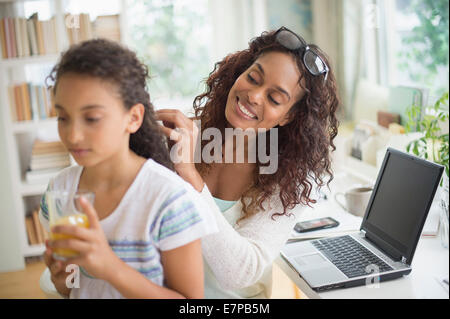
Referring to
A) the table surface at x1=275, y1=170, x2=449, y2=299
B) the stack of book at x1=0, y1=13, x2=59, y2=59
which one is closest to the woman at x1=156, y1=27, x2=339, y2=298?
the table surface at x1=275, y1=170, x2=449, y2=299

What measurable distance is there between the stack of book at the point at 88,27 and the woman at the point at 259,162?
1.74 meters

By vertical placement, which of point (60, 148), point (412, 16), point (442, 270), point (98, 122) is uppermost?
point (412, 16)

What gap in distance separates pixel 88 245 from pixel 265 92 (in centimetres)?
70

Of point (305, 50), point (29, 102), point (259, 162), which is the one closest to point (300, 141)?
point (259, 162)

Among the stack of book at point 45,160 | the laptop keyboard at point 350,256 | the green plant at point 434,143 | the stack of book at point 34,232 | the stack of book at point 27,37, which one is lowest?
the stack of book at point 34,232

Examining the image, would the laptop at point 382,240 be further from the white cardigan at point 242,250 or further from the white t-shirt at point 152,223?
the white t-shirt at point 152,223

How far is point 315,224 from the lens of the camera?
176 centimetres

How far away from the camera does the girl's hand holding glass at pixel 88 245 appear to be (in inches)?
29.6

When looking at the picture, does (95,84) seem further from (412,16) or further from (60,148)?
(412,16)

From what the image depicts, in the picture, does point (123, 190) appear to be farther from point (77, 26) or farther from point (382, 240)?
point (77, 26)

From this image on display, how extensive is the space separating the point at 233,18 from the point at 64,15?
135 cm

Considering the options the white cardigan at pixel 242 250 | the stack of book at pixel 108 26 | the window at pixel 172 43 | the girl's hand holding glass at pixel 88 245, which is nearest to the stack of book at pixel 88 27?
the stack of book at pixel 108 26
